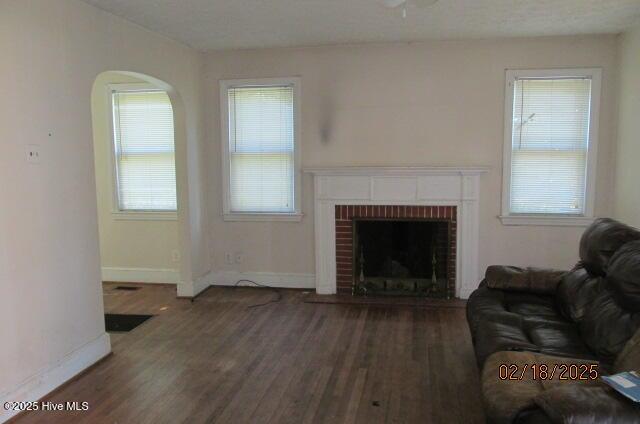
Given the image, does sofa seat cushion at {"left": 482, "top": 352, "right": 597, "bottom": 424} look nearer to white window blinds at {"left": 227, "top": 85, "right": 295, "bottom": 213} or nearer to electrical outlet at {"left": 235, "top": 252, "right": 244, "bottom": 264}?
white window blinds at {"left": 227, "top": 85, "right": 295, "bottom": 213}

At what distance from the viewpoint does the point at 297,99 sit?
4996 mm

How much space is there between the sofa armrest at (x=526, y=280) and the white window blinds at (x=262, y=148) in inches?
93.1

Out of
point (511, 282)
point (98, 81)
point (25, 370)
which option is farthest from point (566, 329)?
point (98, 81)

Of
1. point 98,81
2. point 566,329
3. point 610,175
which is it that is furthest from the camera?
point 98,81

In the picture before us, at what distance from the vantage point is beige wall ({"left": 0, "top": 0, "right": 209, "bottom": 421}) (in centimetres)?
273

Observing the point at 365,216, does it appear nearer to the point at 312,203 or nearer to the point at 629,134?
the point at 312,203

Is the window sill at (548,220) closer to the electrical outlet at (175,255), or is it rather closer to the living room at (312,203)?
the living room at (312,203)

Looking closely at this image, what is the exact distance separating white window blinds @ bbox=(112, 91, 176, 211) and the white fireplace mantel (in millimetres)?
1627

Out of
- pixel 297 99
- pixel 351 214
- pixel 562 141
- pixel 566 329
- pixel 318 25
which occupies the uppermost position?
pixel 318 25

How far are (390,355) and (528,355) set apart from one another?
1.36 metres

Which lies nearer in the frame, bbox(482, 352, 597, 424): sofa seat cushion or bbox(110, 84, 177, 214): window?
bbox(482, 352, 597, 424): sofa seat cushion

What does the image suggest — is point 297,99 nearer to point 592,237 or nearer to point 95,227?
point 95,227
